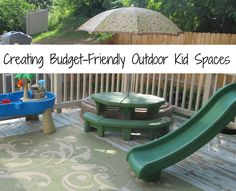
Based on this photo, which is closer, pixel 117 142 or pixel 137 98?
pixel 117 142

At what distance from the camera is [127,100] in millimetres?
4379

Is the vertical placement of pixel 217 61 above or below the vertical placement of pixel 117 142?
above

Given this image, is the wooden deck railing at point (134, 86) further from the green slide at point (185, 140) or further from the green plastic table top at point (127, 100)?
the green slide at point (185, 140)

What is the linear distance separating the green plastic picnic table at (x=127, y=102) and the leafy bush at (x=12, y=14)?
10.4 meters

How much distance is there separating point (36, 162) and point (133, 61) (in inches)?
92.0

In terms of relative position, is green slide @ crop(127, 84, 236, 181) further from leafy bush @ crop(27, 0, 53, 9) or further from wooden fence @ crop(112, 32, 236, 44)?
leafy bush @ crop(27, 0, 53, 9)

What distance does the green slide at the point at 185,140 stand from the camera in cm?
304

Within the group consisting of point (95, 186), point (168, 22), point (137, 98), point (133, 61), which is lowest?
point (95, 186)

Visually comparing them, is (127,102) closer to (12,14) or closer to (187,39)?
(187,39)

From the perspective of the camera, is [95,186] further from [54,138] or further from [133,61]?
[133,61]

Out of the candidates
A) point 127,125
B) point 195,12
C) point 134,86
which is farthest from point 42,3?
point 127,125

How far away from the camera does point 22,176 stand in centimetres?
317

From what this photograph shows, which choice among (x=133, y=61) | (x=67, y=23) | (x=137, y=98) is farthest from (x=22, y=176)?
(x=67, y=23)

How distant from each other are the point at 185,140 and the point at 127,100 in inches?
49.0
